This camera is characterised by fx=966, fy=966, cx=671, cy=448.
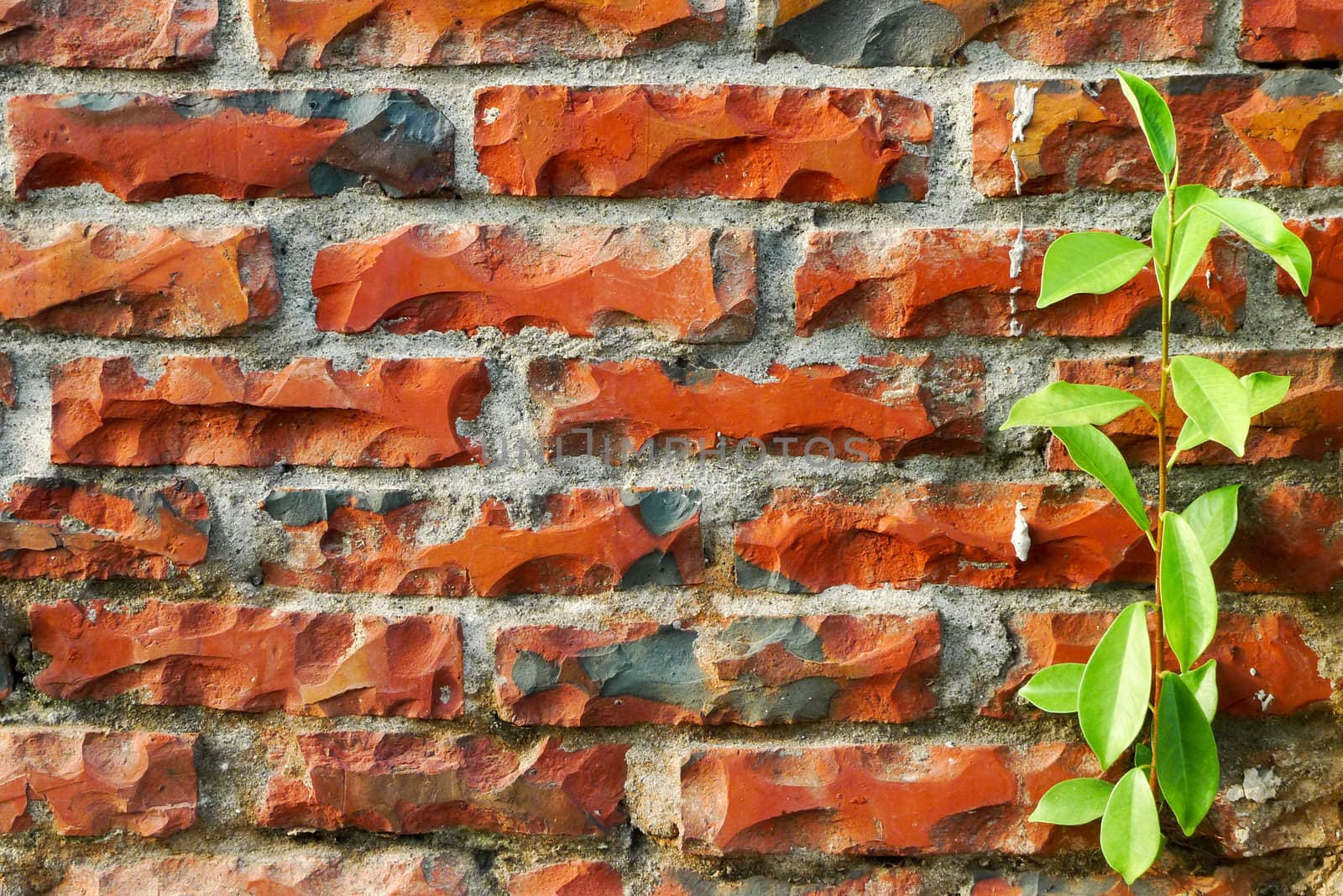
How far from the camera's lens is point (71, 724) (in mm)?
875

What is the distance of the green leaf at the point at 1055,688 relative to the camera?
802mm

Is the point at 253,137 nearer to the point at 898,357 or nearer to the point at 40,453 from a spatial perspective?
the point at 40,453

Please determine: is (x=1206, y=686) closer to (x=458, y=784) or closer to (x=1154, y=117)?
(x=1154, y=117)

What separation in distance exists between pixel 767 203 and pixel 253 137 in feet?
1.47

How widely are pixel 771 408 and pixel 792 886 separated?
431 millimetres

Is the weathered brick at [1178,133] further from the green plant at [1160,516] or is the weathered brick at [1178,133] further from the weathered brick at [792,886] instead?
the weathered brick at [792,886]

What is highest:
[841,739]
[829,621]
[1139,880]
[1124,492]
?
[1124,492]

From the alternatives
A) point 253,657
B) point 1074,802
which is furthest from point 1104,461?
point 253,657

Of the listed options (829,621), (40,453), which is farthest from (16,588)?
(829,621)

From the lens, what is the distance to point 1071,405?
720 millimetres

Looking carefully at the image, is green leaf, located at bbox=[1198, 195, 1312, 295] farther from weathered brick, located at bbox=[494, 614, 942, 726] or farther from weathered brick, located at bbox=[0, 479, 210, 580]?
weathered brick, located at bbox=[0, 479, 210, 580]

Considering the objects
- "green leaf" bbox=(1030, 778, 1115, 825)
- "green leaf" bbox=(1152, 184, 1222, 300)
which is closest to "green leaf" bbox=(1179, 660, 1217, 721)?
"green leaf" bbox=(1030, 778, 1115, 825)

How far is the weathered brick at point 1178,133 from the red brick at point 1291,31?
2cm

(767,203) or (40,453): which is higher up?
(767,203)
